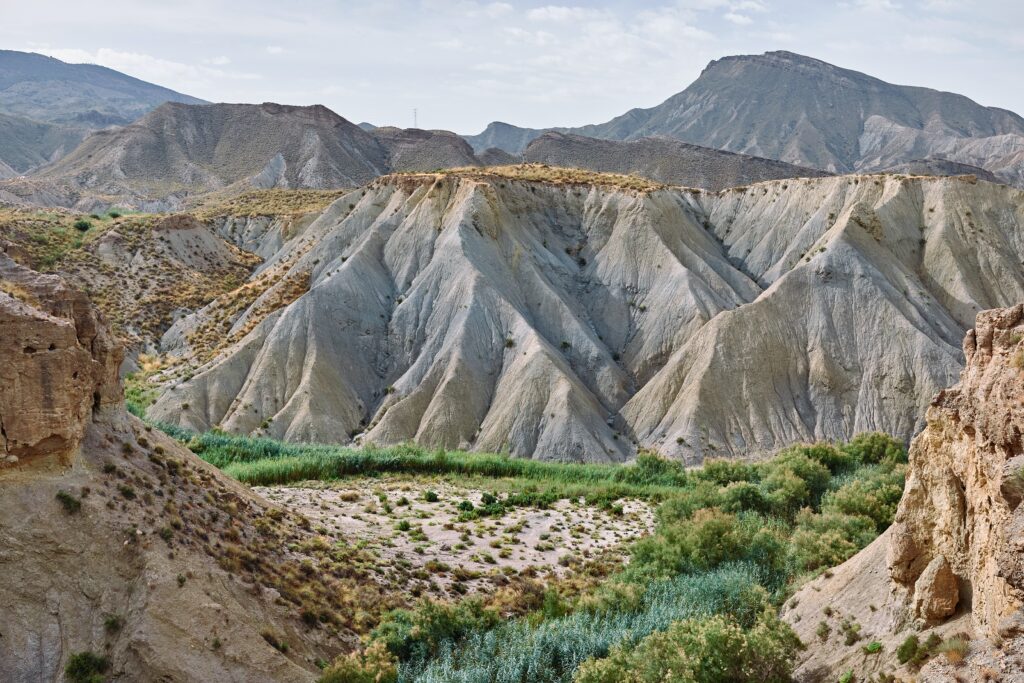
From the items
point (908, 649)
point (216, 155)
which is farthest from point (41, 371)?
point (216, 155)

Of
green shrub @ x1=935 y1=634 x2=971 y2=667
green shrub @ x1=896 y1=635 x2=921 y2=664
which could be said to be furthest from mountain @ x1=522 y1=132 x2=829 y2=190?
green shrub @ x1=935 y1=634 x2=971 y2=667

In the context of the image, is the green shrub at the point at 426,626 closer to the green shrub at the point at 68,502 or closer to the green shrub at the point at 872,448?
the green shrub at the point at 68,502

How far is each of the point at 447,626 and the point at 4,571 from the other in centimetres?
1031

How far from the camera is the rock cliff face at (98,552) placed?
16.8 meters

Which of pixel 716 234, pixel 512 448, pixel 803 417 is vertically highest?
pixel 716 234

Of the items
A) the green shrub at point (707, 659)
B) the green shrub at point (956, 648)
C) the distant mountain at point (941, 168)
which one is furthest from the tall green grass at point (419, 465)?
the distant mountain at point (941, 168)

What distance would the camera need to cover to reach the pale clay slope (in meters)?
52.8

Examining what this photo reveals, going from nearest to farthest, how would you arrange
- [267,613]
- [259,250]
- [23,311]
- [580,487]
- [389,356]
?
[23,311] → [267,613] → [580,487] → [389,356] → [259,250]

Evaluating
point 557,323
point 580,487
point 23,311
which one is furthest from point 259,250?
point 23,311

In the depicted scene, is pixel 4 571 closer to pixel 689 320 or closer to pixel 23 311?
pixel 23 311

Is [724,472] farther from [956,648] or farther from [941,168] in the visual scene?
[941,168]

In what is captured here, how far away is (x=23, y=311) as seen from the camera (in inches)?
707

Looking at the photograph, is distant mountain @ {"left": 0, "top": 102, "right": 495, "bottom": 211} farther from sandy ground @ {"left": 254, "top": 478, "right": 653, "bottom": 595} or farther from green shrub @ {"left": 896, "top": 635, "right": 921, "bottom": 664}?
green shrub @ {"left": 896, "top": 635, "right": 921, "bottom": 664}

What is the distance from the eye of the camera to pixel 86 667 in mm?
16344
